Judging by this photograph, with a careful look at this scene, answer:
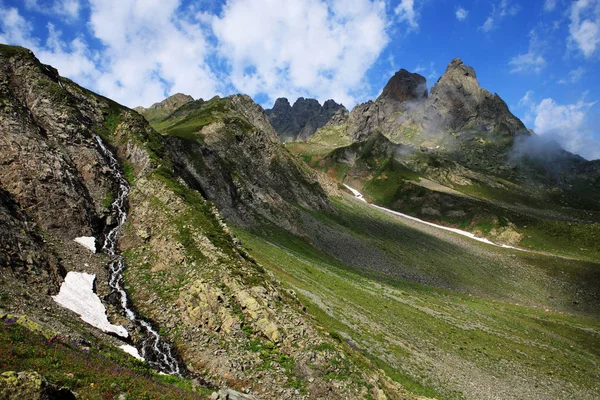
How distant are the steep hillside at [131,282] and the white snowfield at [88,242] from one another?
21 centimetres

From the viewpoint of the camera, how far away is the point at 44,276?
27.0 meters

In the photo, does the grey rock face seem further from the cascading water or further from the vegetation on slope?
the vegetation on slope

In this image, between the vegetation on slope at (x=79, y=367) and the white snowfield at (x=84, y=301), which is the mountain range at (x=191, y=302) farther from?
the white snowfield at (x=84, y=301)

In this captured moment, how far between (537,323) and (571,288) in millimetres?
44138

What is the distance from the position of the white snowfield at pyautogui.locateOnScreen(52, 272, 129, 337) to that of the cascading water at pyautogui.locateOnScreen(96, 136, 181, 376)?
1.86m

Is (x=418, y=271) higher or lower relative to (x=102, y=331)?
higher

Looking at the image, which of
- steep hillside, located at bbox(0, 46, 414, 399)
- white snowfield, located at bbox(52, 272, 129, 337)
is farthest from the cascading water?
white snowfield, located at bbox(52, 272, 129, 337)

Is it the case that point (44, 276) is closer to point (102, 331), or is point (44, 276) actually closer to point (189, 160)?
point (102, 331)

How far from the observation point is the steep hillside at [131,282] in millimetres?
18016

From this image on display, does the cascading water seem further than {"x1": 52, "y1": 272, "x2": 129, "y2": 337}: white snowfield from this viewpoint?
No

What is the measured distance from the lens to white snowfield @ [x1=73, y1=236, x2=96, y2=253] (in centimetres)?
3497

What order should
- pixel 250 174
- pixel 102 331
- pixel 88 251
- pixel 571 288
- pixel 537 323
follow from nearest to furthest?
pixel 102 331, pixel 88 251, pixel 537 323, pixel 571 288, pixel 250 174

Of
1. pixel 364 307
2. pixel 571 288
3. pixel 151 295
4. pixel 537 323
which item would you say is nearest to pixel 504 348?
pixel 364 307

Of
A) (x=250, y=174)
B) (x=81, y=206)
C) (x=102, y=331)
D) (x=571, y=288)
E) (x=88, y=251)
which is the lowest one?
(x=102, y=331)
